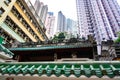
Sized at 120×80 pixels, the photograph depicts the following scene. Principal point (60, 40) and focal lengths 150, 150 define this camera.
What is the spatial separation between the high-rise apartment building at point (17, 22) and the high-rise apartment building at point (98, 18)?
32485mm

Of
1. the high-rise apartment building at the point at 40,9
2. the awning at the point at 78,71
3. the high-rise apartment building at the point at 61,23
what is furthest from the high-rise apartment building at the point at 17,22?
the high-rise apartment building at the point at 61,23

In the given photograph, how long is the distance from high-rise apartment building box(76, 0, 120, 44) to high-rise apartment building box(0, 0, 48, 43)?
107ft

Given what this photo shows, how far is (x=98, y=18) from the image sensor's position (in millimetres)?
64438

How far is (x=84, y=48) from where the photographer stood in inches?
432

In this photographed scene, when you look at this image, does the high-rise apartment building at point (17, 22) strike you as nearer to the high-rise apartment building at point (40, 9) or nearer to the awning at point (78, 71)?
the awning at point (78, 71)

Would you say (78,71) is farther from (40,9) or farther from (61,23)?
(61,23)

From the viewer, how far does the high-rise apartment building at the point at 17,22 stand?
69.5ft

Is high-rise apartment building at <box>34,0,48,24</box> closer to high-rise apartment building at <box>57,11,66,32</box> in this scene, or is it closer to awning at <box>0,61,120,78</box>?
high-rise apartment building at <box>57,11,66,32</box>

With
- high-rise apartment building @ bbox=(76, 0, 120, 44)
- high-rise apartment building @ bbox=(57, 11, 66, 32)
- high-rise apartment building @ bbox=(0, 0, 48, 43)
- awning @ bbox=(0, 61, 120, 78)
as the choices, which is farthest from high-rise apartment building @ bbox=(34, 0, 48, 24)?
awning @ bbox=(0, 61, 120, 78)

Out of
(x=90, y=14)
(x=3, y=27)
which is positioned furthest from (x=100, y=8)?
(x=3, y=27)

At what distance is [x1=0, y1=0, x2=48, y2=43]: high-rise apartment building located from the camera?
21181mm

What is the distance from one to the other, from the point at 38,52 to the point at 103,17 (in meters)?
59.5

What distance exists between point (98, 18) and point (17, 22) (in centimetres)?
4639

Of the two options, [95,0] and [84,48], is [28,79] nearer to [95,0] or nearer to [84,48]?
[84,48]
